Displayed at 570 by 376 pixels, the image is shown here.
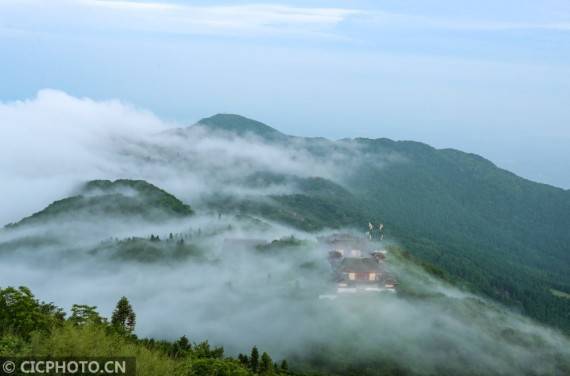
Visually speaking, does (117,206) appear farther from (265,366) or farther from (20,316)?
(20,316)

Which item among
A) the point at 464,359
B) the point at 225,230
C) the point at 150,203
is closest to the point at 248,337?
the point at 464,359

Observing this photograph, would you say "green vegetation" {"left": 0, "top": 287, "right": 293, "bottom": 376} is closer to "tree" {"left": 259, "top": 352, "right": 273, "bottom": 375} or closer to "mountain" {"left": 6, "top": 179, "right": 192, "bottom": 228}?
"tree" {"left": 259, "top": 352, "right": 273, "bottom": 375}

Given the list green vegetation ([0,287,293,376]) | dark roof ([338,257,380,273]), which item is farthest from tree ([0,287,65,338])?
dark roof ([338,257,380,273])

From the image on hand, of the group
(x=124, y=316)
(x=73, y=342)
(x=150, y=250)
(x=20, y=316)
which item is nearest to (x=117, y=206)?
(x=150, y=250)

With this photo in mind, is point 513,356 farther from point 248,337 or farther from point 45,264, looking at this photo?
point 45,264

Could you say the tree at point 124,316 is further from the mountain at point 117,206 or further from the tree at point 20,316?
the mountain at point 117,206

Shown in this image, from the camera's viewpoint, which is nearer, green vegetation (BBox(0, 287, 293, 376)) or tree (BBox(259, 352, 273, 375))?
green vegetation (BBox(0, 287, 293, 376))
